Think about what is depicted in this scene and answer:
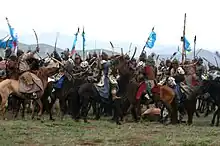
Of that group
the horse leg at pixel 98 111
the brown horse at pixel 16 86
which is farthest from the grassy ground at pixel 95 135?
the horse leg at pixel 98 111

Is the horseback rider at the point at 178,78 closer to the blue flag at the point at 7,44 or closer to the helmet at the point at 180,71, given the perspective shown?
the helmet at the point at 180,71

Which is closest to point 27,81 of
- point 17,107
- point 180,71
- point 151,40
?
point 17,107

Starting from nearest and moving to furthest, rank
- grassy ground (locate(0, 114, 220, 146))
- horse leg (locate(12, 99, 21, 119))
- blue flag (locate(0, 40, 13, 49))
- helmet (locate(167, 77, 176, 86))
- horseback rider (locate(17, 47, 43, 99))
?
grassy ground (locate(0, 114, 220, 146)) → horseback rider (locate(17, 47, 43, 99)) → helmet (locate(167, 77, 176, 86)) → horse leg (locate(12, 99, 21, 119)) → blue flag (locate(0, 40, 13, 49))

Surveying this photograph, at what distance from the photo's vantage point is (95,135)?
12.7 m

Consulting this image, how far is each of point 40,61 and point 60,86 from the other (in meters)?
1.33

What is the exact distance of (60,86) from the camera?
702 inches

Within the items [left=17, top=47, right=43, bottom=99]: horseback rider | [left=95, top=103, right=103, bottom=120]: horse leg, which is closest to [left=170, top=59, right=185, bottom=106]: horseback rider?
[left=95, top=103, right=103, bottom=120]: horse leg

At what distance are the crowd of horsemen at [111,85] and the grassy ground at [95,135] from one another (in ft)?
6.47

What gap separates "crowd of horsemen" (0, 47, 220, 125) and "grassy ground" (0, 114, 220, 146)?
197cm

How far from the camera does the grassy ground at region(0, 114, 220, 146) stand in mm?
11641

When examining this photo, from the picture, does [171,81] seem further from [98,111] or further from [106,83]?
[98,111]

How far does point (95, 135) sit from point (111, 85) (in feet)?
14.7

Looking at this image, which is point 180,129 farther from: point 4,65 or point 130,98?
point 4,65

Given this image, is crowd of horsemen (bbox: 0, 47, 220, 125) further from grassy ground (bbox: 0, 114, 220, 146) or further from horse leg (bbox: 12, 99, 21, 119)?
grassy ground (bbox: 0, 114, 220, 146)
